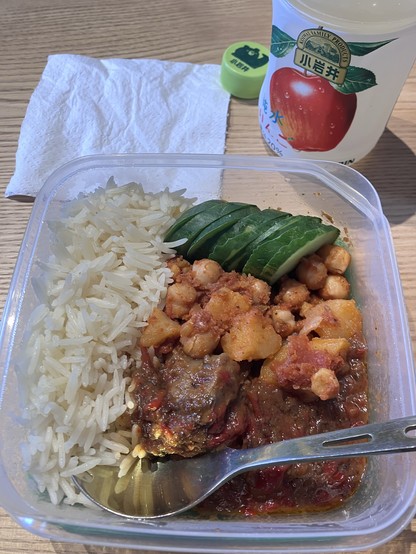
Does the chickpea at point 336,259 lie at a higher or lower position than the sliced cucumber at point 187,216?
lower

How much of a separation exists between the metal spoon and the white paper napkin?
1.10 metres

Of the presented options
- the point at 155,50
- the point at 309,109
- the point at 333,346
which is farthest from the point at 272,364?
the point at 155,50

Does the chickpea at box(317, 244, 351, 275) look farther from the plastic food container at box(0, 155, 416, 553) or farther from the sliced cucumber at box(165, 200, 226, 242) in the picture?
the sliced cucumber at box(165, 200, 226, 242)

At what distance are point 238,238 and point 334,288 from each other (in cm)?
32

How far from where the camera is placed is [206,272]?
152cm

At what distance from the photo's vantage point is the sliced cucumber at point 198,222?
61.9 inches

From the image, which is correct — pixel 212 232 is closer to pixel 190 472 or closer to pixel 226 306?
pixel 226 306

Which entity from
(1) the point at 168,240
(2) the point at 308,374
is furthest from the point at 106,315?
(2) the point at 308,374

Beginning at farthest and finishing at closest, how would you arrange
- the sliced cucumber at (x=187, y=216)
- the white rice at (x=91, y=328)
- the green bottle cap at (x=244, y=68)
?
the green bottle cap at (x=244, y=68)
the sliced cucumber at (x=187, y=216)
the white rice at (x=91, y=328)

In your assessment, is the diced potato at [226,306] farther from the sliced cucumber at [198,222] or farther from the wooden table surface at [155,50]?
the wooden table surface at [155,50]

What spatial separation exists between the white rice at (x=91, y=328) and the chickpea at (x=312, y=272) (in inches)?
15.7

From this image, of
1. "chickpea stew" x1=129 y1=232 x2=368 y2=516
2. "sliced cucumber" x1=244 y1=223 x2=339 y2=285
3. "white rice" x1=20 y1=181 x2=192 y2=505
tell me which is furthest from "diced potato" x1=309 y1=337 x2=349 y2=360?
"white rice" x1=20 y1=181 x2=192 y2=505

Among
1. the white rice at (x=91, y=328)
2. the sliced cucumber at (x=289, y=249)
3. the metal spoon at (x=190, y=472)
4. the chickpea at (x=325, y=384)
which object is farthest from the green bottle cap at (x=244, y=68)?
the metal spoon at (x=190, y=472)

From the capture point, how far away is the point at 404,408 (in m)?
1.32
